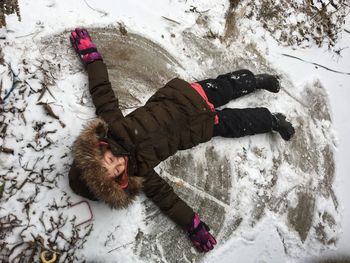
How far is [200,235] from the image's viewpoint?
315 centimetres

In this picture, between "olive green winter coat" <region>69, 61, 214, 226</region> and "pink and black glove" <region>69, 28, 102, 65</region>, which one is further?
"pink and black glove" <region>69, 28, 102, 65</region>

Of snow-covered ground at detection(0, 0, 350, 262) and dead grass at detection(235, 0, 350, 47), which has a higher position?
dead grass at detection(235, 0, 350, 47)

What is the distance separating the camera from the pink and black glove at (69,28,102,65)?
127 inches

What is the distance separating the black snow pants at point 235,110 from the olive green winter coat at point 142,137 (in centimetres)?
25

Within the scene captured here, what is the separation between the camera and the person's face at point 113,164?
8.47 ft

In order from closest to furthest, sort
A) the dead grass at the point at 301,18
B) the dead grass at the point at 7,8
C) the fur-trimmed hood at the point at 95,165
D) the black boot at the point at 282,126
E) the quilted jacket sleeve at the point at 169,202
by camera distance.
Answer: the fur-trimmed hood at the point at 95,165
the dead grass at the point at 7,8
the quilted jacket sleeve at the point at 169,202
the black boot at the point at 282,126
the dead grass at the point at 301,18

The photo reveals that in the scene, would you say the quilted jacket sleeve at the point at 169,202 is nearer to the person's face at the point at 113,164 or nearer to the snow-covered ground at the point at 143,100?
the snow-covered ground at the point at 143,100

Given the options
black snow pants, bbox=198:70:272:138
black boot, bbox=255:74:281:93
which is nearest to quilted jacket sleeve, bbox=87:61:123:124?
black snow pants, bbox=198:70:272:138

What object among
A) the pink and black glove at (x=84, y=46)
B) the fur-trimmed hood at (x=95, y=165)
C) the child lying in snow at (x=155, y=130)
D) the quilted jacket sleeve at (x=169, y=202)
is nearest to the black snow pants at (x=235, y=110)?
the child lying in snow at (x=155, y=130)

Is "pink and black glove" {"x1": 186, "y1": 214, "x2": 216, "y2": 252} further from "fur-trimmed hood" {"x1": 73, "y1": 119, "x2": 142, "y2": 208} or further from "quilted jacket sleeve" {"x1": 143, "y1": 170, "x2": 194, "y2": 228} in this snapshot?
"fur-trimmed hood" {"x1": 73, "y1": 119, "x2": 142, "y2": 208}

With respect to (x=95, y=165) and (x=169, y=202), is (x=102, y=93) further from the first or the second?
(x=169, y=202)

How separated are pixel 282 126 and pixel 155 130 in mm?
1334

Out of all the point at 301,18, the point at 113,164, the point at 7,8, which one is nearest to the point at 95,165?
the point at 113,164

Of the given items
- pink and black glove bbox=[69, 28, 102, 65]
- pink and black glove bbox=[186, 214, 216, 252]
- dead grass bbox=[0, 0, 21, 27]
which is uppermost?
dead grass bbox=[0, 0, 21, 27]
